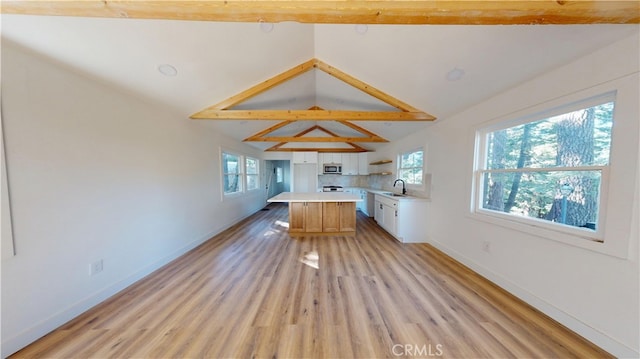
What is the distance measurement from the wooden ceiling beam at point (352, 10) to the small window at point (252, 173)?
4.88 meters

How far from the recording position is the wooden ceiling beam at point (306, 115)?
10.6 ft

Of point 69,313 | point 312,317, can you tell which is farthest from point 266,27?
point 69,313

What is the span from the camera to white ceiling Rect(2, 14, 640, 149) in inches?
59.7

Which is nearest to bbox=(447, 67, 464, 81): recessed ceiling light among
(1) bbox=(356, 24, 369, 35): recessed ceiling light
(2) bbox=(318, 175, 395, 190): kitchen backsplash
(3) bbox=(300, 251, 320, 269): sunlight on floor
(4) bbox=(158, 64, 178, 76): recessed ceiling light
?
(1) bbox=(356, 24, 369, 35): recessed ceiling light

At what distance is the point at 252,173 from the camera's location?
Result: 6414 mm

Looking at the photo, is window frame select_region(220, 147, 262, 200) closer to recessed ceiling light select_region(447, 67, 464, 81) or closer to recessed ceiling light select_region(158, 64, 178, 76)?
recessed ceiling light select_region(158, 64, 178, 76)

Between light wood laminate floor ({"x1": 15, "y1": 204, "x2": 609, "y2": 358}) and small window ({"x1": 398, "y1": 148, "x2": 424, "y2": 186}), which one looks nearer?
light wood laminate floor ({"x1": 15, "y1": 204, "x2": 609, "y2": 358})

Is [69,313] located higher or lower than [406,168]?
lower

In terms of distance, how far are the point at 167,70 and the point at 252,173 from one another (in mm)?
4430

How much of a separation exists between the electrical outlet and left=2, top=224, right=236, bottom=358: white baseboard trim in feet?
0.70

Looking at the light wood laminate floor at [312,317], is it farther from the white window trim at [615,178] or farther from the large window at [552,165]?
the large window at [552,165]

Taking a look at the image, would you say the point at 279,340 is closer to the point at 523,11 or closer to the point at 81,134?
the point at 81,134

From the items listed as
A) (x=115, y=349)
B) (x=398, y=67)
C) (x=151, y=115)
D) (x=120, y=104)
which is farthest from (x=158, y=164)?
(x=398, y=67)

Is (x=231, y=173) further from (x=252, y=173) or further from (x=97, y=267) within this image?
(x=97, y=267)
